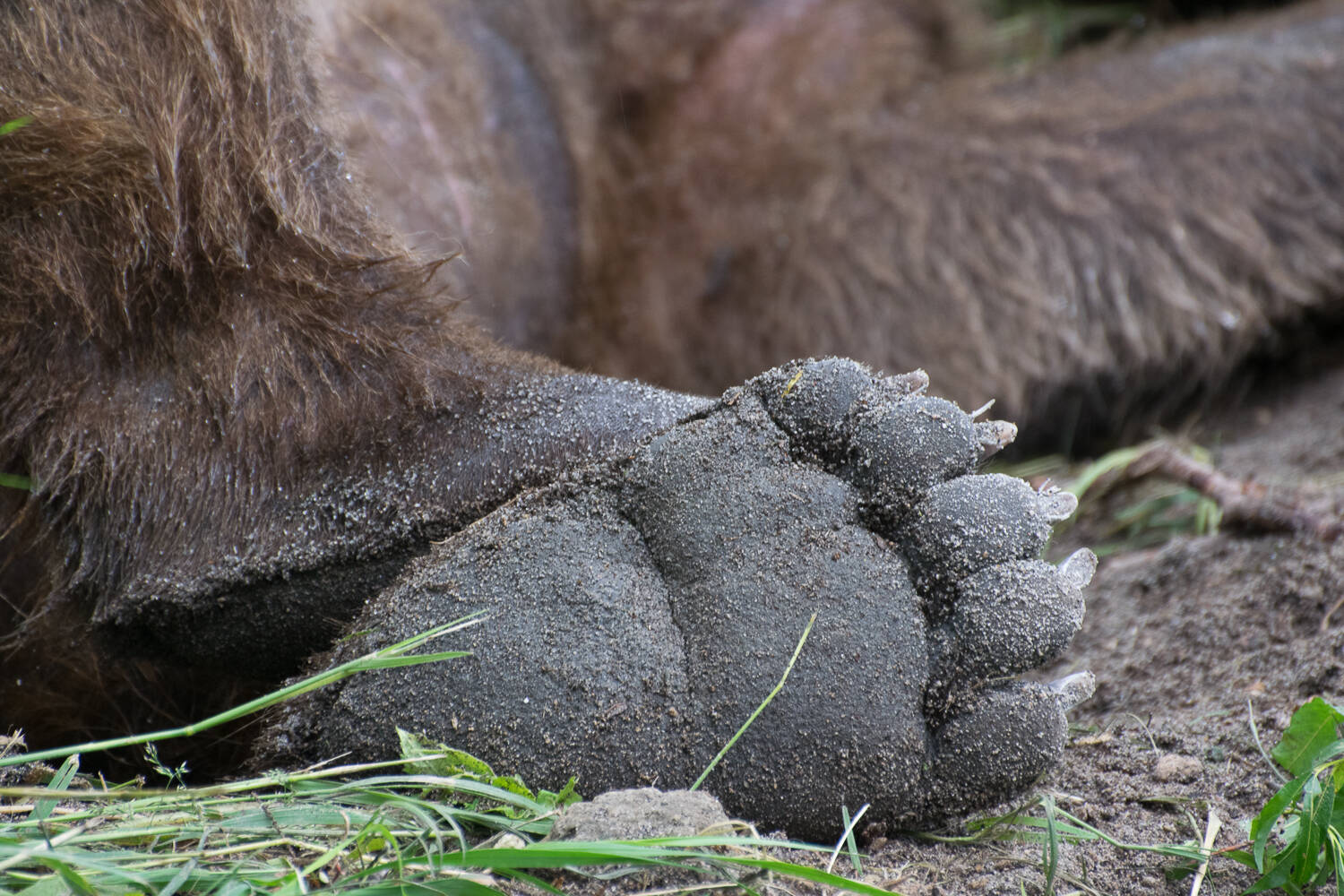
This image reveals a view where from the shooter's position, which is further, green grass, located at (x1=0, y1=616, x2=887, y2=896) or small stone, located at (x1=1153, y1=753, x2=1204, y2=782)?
small stone, located at (x1=1153, y1=753, x2=1204, y2=782)

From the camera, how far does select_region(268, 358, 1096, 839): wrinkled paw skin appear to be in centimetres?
89

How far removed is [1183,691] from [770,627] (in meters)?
0.64

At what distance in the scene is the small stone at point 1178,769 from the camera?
41.7 inches

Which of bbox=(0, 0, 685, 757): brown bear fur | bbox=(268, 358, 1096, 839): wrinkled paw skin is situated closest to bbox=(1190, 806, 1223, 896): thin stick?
bbox=(268, 358, 1096, 839): wrinkled paw skin

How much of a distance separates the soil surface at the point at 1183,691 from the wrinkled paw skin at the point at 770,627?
82 mm

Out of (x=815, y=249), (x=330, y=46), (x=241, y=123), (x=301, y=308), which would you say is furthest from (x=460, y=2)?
(x=301, y=308)

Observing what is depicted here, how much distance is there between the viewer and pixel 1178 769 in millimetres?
1067

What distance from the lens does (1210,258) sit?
2031 mm

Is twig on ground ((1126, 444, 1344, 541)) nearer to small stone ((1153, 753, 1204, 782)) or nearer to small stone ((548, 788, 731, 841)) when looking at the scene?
small stone ((1153, 753, 1204, 782))

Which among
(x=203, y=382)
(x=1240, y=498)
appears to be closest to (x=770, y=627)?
(x=203, y=382)

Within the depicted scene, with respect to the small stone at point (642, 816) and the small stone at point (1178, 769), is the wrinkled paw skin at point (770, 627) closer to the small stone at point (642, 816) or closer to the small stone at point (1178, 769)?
the small stone at point (642, 816)

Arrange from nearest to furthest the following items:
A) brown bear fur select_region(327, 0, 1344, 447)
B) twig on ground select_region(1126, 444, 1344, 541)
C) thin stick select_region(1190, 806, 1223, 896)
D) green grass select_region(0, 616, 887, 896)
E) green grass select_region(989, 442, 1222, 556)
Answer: green grass select_region(0, 616, 887, 896) → thin stick select_region(1190, 806, 1223, 896) → twig on ground select_region(1126, 444, 1344, 541) → green grass select_region(989, 442, 1222, 556) → brown bear fur select_region(327, 0, 1344, 447)

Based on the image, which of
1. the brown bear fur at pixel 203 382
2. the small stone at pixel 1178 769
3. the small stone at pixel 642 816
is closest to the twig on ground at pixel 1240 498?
the small stone at pixel 1178 769

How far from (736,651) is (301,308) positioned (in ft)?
1.83
